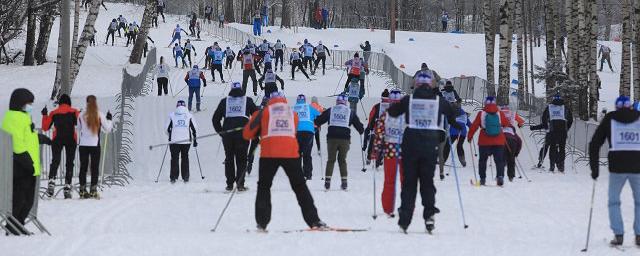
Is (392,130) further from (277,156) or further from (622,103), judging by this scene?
(622,103)

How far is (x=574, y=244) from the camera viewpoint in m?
11.5

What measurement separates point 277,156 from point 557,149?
522 inches

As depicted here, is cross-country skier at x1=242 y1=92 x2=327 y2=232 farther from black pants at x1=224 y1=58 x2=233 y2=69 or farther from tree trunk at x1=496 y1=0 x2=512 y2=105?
black pants at x1=224 y1=58 x2=233 y2=69

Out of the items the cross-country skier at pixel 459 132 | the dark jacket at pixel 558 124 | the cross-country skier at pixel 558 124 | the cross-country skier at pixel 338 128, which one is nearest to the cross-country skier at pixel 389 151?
the cross-country skier at pixel 338 128

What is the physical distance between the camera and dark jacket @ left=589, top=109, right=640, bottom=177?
11.1 meters

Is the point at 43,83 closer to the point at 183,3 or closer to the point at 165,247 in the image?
the point at 165,247

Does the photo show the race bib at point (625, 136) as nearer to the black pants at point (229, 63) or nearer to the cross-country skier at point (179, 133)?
the cross-country skier at point (179, 133)

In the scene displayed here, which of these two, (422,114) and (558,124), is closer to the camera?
(422,114)

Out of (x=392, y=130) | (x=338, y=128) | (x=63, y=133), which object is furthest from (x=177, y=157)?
(x=392, y=130)

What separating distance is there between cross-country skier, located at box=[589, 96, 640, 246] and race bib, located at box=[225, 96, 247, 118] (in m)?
7.50

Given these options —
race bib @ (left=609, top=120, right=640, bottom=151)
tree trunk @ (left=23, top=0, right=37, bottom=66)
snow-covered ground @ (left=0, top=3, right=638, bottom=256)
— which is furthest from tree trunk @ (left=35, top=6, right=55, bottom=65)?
race bib @ (left=609, top=120, right=640, bottom=151)

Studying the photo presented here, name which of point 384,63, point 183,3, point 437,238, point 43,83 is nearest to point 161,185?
point 437,238

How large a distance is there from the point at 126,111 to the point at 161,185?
414 inches

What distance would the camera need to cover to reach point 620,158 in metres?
11.1
